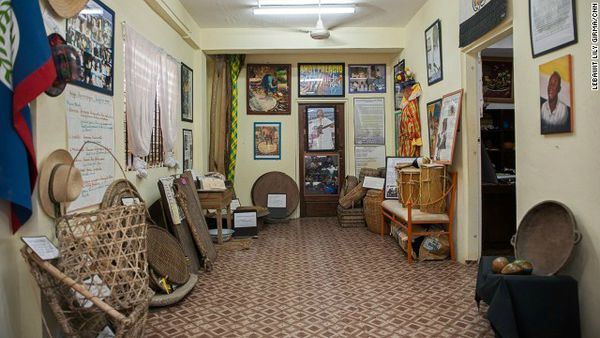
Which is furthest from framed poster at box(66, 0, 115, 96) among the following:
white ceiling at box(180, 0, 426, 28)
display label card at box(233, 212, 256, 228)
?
display label card at box(233, 212, 256, 228)

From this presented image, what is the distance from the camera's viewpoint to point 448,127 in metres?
4.50

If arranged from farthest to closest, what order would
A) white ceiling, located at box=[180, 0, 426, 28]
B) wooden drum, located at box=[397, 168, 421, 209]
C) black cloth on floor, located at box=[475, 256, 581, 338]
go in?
white ceiling, located at box=[180, 0, 426, 28] < wooden drum, located at box=[397, 168, 421, 209] < black cloth on floor, located at box=[475, 256, 581, 338]

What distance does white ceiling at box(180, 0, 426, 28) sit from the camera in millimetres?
5340

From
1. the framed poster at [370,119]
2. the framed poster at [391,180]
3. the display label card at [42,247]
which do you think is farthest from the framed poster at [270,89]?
the display label card at [42,247]

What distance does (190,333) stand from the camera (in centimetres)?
277

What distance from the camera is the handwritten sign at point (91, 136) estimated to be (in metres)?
2.81

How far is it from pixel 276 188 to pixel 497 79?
4.19 meters

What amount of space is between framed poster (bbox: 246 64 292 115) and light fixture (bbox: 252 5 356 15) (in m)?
1.82

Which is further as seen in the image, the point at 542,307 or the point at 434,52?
the point at 434,52

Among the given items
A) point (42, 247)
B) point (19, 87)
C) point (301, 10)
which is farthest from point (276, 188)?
point (19, 87)

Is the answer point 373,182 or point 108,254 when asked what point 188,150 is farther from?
point 108,254

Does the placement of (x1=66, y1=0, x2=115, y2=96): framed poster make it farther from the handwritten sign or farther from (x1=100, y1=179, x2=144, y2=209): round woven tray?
(x1=100, y1=179, x2=144, y2=209): round woven tray

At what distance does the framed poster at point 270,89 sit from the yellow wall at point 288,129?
95 mm

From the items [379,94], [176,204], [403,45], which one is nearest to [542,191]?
[176,204]
